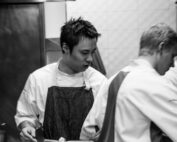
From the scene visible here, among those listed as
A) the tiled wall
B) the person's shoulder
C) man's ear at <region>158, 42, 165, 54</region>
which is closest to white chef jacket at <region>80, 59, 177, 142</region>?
man's ear at <region>158, 42, 165, 54</region>

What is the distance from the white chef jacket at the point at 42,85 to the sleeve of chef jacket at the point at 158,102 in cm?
73

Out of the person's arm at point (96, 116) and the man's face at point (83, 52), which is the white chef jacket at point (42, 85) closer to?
the man's face at point (83, 52)

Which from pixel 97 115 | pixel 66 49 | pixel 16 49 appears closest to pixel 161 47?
pixel 97 115

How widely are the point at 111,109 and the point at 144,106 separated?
0.20 m

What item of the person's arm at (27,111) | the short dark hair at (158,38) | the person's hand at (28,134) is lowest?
the person's hand at (28,134)

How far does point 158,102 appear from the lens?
4.81 feet

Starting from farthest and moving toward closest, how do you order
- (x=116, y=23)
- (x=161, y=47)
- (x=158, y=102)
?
(x=116, y=23), (x=161, y=47), (x=158, y=102)

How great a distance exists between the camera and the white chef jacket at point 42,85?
7.09 feet

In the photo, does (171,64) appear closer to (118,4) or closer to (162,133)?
(162,133)

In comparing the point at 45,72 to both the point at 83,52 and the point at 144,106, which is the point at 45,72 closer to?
the point at 83,52

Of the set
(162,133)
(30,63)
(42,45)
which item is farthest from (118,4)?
(162,133)

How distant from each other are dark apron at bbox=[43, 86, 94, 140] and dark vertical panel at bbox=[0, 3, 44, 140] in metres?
1.87

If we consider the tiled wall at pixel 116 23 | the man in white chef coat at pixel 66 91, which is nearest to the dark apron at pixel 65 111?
the man in white chef coat at pixel 66 91

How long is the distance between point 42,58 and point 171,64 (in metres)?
2.47
